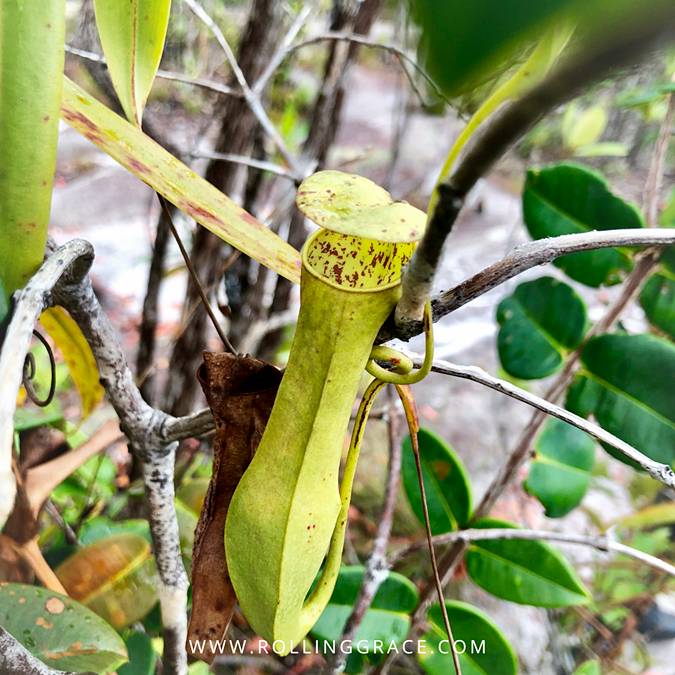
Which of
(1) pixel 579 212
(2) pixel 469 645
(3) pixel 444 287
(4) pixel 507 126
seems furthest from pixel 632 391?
(3) pixel 444 287

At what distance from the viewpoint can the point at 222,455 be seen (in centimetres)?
32

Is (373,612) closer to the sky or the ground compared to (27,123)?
closer to the ground

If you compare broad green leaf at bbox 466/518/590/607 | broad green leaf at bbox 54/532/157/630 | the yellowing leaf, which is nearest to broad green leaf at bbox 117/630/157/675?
broad green leaf at bbox 54/532/157/630

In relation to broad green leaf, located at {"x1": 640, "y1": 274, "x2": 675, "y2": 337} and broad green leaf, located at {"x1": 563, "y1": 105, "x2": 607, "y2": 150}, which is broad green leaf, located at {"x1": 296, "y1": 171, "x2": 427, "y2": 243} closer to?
broad green leaf, located at {"x1": 640, "y1": 274, "x2": 675, "y2": 337}

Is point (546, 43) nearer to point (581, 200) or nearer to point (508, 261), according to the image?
point (508, 261)

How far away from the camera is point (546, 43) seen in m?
0.12

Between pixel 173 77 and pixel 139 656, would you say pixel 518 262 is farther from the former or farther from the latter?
pixel 173 77

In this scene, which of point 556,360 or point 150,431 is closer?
point 150,431

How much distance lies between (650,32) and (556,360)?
0.56m

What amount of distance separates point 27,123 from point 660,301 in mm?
638

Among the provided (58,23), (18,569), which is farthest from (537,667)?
(58,23)

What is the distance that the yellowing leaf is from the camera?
0.41m

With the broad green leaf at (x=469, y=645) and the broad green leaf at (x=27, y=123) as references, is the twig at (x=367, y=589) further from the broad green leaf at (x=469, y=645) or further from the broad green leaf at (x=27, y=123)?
the broad green leaf at (x=27, y=123)

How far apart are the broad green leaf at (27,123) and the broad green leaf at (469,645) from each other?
61 centimetres
